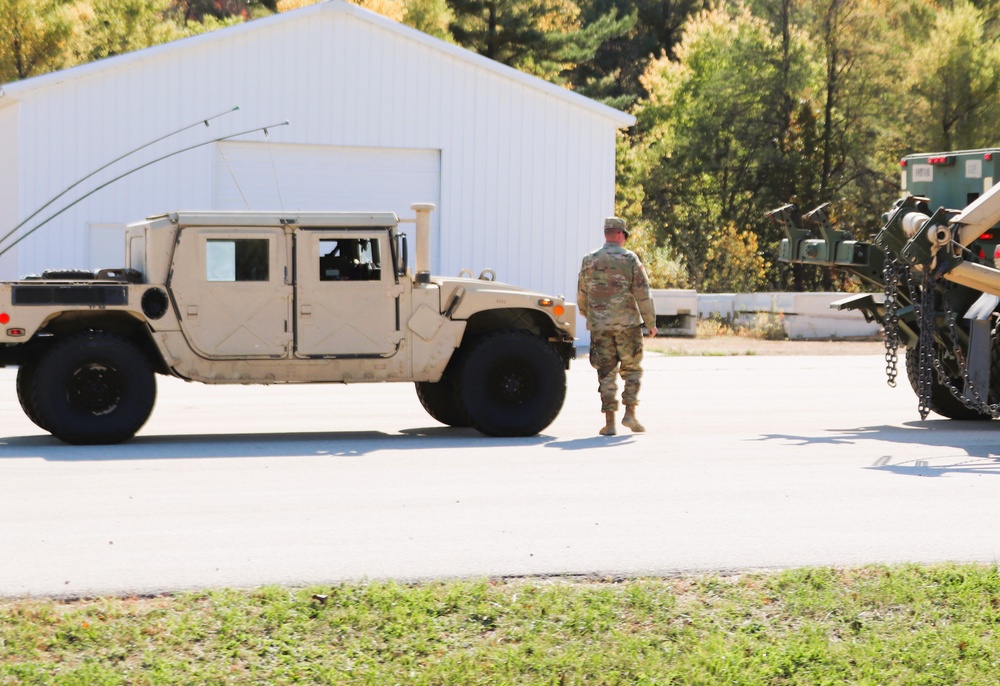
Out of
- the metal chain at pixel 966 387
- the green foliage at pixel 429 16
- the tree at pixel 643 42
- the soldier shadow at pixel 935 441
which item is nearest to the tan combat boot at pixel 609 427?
the soldier shadow at pixel 935 441

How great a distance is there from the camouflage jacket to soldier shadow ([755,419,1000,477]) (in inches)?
57.9

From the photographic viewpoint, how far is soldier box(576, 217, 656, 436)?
40.2ft

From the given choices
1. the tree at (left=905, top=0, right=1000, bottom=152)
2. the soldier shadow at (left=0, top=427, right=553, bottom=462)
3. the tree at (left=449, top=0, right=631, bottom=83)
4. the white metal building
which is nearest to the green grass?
the soldier shadow at (left=0, top=427, right=553, bottom=462)

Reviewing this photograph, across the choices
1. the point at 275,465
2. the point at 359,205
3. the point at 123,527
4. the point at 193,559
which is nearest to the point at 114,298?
the point at 275,465

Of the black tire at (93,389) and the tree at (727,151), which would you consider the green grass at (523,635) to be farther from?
the tree at (727,151)

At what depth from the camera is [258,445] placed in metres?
11.6

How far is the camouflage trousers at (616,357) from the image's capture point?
1231 centimetres

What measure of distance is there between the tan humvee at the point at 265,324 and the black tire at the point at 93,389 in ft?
0.03

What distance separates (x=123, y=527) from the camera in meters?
7.72

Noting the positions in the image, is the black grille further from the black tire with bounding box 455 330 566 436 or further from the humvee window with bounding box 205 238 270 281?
the black tire with bounding box 455 330 566 436

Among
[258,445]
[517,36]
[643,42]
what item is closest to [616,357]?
[258,445]

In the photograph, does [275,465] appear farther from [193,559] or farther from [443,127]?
[443,127]

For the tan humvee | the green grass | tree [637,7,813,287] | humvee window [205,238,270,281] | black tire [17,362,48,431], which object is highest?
tree [637,7,813,287]

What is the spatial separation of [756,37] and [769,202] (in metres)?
4.67
